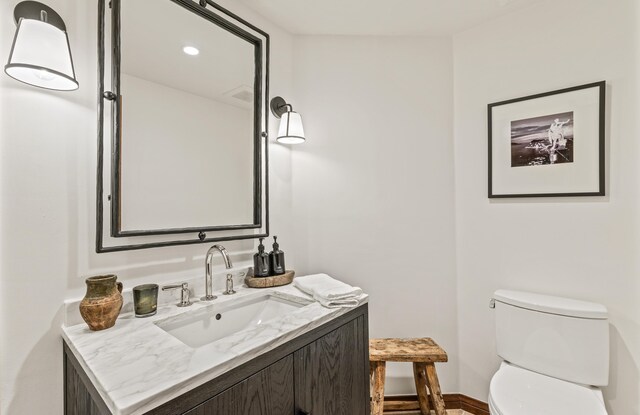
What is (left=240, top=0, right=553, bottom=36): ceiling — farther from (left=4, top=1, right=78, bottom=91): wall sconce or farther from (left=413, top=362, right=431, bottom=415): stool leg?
(left=413, top=362, right=431, bottom=415): stool leg

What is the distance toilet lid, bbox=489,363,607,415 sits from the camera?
1.17 meters

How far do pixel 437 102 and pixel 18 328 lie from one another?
2.18 meters

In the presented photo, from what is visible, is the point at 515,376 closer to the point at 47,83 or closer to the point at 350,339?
the point at 350,339

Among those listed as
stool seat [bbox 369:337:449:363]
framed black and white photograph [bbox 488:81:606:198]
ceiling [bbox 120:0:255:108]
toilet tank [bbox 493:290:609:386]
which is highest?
ceiling [bbox 120:0:255:108]

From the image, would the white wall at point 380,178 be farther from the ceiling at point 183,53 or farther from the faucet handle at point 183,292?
the faucet handle at point 183,292

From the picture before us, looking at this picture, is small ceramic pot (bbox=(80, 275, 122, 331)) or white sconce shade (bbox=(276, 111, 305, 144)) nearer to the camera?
small ceramic pot (bbox=(80, 275, 122, 331))

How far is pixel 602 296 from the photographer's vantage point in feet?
4.68

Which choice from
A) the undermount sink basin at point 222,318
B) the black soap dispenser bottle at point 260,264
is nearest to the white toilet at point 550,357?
the undermount sink basin at point 222,318

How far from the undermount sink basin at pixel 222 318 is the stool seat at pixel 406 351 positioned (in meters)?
0.63

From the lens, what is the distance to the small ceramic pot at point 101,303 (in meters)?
0.91

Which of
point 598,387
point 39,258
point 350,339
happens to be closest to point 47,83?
point 39,258

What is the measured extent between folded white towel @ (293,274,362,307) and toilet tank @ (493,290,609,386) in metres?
0.87

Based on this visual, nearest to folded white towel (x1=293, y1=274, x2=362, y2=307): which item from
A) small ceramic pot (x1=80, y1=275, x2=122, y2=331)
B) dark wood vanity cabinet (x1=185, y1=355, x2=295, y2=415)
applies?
dark wood vanity cabinet (x1=185, y1=355, x2=295, y2=415)

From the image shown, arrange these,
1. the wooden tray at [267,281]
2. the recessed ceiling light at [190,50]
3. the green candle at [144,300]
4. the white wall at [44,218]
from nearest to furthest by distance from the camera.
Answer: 1. the white wall at [44,218]
2. the green candle at [144,300]
3. the recessed ceiling light at [190,50]
4. the wooden tray at [267,281]
